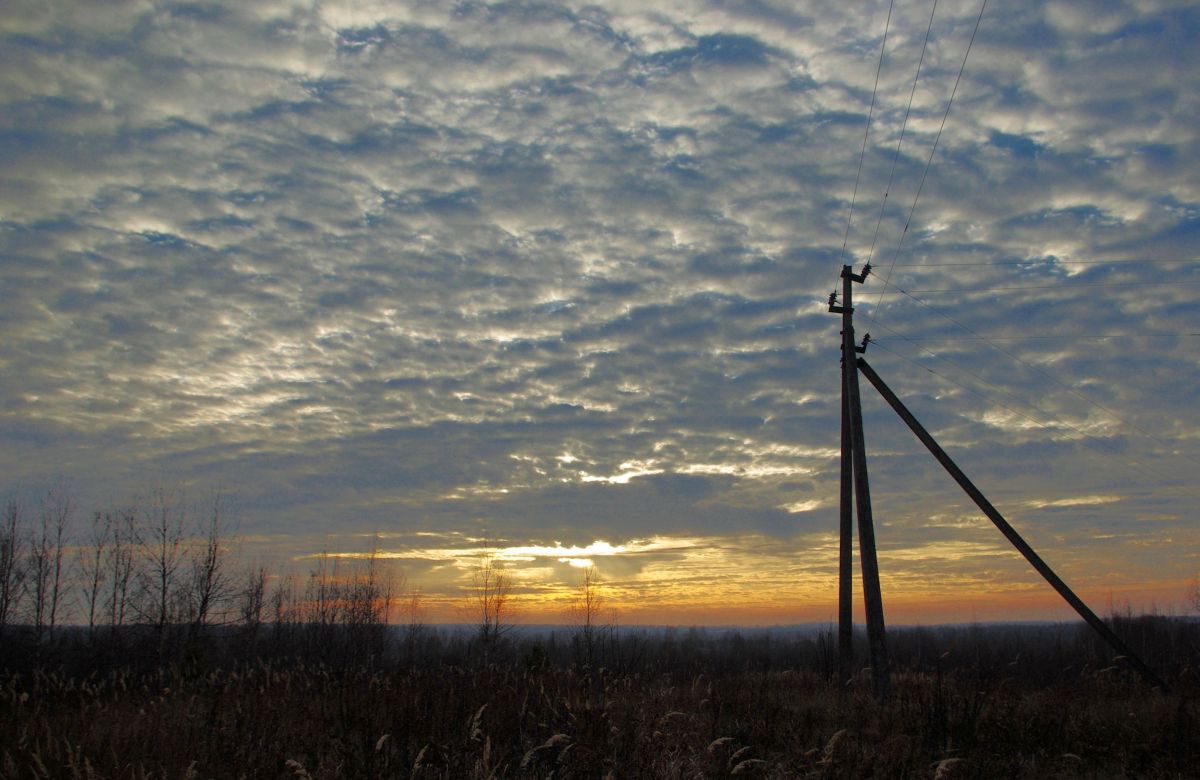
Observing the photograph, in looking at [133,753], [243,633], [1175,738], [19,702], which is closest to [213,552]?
[243,633]

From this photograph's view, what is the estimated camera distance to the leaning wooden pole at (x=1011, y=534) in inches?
625

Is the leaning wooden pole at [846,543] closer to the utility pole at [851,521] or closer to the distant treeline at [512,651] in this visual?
the utility pole at [851,521]

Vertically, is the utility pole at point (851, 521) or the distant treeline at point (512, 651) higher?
the utility pole at point (851, 521)

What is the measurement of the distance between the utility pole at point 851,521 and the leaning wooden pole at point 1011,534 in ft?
2.33

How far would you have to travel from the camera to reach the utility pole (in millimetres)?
14812

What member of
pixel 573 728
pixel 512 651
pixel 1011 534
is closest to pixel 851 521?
pixel 1011 534

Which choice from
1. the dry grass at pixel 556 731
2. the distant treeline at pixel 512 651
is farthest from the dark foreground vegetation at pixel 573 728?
the distant treeline at pixel 512 651

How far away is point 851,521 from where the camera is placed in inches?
668

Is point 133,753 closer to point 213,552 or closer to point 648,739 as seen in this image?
point 648,739

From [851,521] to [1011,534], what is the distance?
3148 millimetres

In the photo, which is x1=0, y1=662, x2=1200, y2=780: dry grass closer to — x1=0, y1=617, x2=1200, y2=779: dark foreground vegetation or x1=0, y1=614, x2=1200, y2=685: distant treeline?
x1=0, y1=617, x2=1200, y2=779: dark foreground vegetation

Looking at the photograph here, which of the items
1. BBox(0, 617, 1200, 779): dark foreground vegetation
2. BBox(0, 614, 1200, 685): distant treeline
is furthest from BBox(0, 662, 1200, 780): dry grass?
BBox(0, 614, 1200, 685): distant treeline

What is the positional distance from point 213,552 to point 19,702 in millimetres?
41783

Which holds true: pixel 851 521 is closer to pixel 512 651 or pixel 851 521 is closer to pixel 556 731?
pixel 556 731
